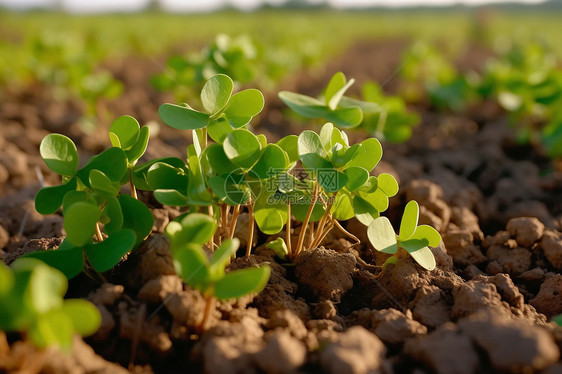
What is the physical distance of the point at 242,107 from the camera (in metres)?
1.60

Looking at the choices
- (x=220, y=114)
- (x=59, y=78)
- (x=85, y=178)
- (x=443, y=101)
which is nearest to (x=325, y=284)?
(x=220, y=114)

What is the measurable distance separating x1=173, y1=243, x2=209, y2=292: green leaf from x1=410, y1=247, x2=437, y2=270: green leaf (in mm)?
656

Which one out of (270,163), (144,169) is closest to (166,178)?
(144,169)

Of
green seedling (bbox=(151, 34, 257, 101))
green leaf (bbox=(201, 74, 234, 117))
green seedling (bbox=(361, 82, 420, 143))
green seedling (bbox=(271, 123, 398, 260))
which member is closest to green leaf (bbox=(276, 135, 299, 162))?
green seedling (bbox=(271, 123, 398, 260))

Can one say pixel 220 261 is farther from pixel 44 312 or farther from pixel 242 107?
pixel 242 107

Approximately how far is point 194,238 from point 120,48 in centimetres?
939

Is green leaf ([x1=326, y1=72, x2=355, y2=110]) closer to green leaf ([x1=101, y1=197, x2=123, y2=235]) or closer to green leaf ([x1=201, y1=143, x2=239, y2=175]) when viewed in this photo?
green leaf ([x1=201, y1=143, x2=239, y2=175])

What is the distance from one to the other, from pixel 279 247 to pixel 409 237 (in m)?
0.42

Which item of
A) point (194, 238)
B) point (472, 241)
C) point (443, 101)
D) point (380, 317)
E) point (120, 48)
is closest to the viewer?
point (194, 238)

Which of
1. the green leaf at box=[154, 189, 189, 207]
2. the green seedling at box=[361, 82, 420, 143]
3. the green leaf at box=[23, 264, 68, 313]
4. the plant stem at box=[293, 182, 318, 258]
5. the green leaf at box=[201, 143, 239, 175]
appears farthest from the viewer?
the green seedling at box=[361, 82, 420, 143]

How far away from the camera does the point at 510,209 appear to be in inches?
101

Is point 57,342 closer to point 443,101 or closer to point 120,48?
point 443,101

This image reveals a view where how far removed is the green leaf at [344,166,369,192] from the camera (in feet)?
4.91

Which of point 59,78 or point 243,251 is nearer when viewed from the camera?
point 243,251
